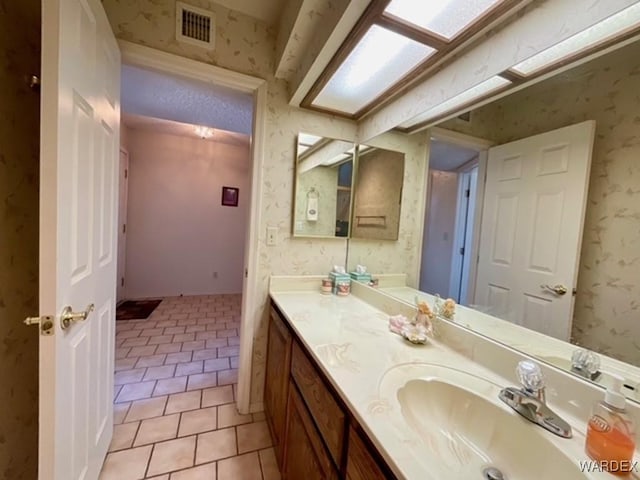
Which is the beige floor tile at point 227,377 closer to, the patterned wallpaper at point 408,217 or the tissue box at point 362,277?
the tissue box at point 362,277

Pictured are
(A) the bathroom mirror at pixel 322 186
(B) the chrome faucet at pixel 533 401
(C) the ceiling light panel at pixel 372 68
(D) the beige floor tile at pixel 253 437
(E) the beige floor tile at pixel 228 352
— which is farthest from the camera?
(E) the beige floor tile at pixel 228 352

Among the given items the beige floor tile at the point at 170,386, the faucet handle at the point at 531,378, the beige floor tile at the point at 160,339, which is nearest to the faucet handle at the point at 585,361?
the faucet handle at the point at 531,378

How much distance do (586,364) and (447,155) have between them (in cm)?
89

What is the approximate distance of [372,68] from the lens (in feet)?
4.17

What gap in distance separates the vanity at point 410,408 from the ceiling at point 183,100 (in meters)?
1.51

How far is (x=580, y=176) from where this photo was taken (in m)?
0.81

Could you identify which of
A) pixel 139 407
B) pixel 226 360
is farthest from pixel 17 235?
pixel 226 360

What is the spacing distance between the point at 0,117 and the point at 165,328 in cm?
256

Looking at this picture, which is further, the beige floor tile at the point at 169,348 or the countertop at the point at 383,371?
the beige floor tile at the point at 169,348

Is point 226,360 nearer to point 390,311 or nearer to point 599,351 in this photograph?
point 390,311

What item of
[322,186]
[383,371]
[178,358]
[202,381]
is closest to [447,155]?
[322,186]

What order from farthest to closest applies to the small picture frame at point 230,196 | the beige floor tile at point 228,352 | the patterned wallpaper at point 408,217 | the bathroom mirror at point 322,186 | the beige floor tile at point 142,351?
the small picture frame at point 230,196, the beige floor tile at point 228,352, the beige floor tile at point 142,351, the bathroom mirror at point 322,186, the patterned wallpaper at point 408,217

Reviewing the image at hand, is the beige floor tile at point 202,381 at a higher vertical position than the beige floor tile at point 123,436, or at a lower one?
higher

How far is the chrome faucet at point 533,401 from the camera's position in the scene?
2.10ft
